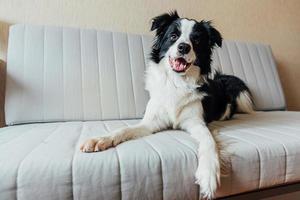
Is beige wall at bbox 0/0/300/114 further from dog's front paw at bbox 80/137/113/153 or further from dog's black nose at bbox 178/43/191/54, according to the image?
dog's front paw at bbox 80/137/113/153

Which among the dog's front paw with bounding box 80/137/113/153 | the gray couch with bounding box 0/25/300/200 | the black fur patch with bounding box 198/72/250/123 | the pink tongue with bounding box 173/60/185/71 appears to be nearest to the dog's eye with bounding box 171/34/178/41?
the pink tongue with bounding box 173/60/185/71

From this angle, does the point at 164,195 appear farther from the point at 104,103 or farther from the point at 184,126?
the point at 104,103

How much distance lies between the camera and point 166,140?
938 millimetres

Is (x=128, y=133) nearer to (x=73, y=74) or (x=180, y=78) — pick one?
(x=180, y=78)

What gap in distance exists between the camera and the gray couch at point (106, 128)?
0.71 metres

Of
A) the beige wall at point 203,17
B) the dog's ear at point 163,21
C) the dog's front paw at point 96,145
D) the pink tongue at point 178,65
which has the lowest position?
the dog's front paw at point 96,145

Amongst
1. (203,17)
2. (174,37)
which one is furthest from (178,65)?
(203,17)

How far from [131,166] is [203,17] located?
56.7 inches

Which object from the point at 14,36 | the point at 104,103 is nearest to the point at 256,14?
the point at 104,103

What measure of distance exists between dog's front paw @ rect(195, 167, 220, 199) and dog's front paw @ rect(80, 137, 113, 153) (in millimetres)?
300

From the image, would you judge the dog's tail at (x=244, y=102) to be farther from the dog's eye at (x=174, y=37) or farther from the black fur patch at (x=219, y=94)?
the dog's eye at (x=174, y=37)

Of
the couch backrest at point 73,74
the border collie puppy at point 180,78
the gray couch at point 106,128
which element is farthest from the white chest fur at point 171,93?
the couch backrest at point 73,74

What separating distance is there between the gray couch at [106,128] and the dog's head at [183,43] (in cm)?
30

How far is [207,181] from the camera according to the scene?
0.75m
